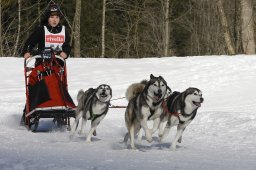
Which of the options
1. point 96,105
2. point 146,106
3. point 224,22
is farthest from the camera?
point 224,22

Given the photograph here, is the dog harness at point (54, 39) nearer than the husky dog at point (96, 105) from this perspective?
No

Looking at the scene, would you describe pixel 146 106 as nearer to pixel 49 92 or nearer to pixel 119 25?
pixel 49 92

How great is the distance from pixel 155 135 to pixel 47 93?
172cm

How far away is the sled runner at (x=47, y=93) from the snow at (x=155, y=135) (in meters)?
0.30

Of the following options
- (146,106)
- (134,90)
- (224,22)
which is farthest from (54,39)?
(224,22)

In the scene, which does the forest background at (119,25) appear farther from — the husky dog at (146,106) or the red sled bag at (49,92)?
the husky dog at (146,106)

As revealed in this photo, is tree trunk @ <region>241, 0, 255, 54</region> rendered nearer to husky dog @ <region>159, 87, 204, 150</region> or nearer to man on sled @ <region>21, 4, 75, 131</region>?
man on sled @ <region>21, 4, 75, 131</region>

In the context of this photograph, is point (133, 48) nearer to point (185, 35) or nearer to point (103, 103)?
point (185, 35)

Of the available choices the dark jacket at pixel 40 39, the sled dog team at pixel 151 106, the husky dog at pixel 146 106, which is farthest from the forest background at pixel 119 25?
the husky dog at pixel 146 106

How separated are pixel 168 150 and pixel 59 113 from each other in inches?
72.2

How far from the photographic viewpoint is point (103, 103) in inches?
267

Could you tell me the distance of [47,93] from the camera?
7367 millimetres

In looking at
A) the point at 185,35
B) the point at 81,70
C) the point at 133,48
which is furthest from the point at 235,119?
the point at 185,35

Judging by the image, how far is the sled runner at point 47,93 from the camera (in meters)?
7.32
